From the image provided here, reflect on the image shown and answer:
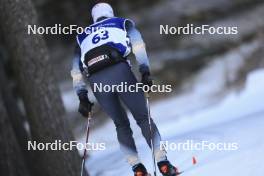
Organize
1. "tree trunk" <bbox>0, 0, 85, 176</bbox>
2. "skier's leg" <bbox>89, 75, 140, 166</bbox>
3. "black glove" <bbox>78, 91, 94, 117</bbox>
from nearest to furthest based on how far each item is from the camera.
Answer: "skier's leg" <bbox>89, 75, 140, 166</bbox> → "black glove" <bbox>78, 91, 94, 117</bbox> → "tree trunk" <bbox>0, 0, 85, 176</bbox>

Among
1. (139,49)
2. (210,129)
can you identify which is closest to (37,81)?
(139,49)

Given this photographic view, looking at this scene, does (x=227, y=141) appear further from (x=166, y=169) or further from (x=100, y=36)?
(x=100, y=36)

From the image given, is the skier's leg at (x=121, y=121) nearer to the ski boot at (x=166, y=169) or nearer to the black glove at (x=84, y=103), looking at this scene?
the black glove at (x=84, y=103)

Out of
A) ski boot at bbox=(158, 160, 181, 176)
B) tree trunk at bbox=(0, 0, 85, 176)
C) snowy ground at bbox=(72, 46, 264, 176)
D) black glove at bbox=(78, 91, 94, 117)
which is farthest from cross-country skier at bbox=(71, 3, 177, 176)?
tree trunk at bbox=(0, 0, 85, 176)

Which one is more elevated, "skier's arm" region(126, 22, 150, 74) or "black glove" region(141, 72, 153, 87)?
"skier's arm" region(126, 22, 150, 74)

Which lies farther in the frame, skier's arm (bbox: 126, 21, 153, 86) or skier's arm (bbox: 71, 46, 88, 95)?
skier's arm (bbox: 71, 46, 88, 95)

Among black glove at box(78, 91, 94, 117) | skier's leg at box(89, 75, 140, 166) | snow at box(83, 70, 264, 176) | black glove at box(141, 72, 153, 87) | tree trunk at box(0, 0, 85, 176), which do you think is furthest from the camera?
tree trunk at box(0, 0, 85, 176)

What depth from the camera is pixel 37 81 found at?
8.77 meters

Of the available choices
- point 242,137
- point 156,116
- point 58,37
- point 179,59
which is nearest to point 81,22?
point 58,37

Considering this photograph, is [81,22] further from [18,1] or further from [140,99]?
[140,99]

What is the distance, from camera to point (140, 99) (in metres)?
7.13

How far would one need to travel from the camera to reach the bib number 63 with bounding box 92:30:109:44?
7.17m

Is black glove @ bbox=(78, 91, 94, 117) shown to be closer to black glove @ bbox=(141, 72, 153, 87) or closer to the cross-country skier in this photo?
the cross-country skier

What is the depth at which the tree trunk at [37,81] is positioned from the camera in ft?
28.6
